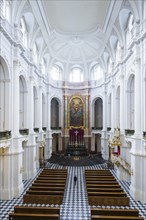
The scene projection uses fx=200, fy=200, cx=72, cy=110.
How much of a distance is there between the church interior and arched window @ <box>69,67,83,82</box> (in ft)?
0.47

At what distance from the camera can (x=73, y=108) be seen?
28312mm

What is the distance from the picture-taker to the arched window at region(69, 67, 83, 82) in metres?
28.9

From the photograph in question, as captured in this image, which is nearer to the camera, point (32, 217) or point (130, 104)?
point (32, 217)

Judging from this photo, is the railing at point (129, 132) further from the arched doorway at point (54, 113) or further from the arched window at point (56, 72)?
the arched window at point (56, 72)

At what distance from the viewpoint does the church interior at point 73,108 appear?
11.6 metres

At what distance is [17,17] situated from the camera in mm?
13375

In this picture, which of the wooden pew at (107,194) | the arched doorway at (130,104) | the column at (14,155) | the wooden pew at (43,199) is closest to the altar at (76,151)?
the arched doorway at (130,104)

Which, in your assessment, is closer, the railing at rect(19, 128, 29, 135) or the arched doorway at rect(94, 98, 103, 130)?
the railing at rect(19, 128, 29, 135)

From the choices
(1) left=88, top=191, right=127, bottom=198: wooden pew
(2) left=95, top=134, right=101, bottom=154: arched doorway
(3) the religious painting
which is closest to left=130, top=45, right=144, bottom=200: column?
(1) left=88, top=191, right=127, bottom=198: wooden pew

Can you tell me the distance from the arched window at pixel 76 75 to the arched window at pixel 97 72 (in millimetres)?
1798

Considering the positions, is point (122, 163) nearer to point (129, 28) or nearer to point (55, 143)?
point (129, 28)

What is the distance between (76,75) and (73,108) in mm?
4839

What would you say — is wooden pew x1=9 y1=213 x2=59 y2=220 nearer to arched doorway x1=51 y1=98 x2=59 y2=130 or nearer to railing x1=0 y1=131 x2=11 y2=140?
railing x1=0 y1=131 x2=11 y2=140

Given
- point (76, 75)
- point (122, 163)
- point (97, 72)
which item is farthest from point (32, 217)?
point (76, 75)
